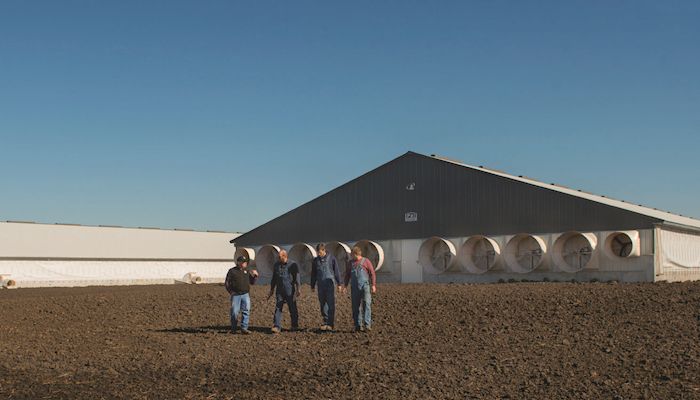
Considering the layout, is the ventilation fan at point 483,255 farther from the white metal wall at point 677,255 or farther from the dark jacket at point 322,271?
the dark jacket at point 322,271

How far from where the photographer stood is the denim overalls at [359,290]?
14016mm

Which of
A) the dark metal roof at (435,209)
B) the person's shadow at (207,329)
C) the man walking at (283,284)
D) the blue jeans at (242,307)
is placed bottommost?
the person's shadow at (207,329)

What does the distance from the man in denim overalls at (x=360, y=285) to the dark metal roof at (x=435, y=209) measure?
14.6 meters

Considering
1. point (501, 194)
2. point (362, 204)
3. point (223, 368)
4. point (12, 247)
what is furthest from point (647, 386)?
point (12, 247)

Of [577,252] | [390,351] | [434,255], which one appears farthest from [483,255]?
[390,351]

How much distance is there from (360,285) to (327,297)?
3.04 ft

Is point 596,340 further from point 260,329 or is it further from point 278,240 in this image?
point 278,240

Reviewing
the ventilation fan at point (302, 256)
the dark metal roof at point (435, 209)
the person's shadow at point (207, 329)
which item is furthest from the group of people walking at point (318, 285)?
the ventilation fan at point (302, 256)

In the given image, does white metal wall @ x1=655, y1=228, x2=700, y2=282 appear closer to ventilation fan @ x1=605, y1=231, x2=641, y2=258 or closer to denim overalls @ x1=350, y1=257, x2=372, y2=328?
ventilation fan @ x1=605, y1=231, x2=641, y2=258

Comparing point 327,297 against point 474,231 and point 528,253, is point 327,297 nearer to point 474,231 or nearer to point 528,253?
point 528,253

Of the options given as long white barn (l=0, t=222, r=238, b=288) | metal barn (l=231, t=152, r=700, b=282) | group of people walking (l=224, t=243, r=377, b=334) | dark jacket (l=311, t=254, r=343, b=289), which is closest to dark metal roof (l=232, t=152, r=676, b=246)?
metal barn (l=231, t=152, r=700, b=282)

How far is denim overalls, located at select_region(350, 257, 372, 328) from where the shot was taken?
1402 cm

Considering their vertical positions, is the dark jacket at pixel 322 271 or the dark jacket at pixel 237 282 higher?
the dark jacket at pixel 322 271

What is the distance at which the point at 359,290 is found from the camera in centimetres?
1402
